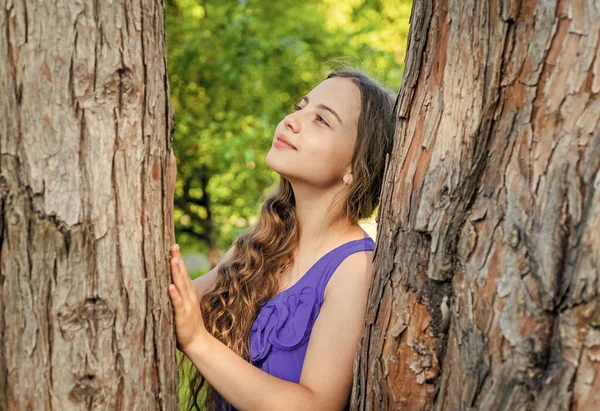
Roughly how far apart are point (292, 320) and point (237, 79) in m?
5.80

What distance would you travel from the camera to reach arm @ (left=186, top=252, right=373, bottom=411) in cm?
219

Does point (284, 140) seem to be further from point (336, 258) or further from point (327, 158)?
point (336, 258)

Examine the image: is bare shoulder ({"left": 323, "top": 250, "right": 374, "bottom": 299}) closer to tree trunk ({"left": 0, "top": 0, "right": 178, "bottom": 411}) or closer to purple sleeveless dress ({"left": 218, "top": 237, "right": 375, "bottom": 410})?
purple sleeveless dress ({"left": 218, "top": 237, "right": 375, "bottom": 410})

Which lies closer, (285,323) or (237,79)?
(285,323)

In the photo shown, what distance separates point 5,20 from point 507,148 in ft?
3.98

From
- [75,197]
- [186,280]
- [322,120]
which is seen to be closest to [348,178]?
[322,120]

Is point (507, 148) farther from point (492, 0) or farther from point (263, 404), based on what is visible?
point (263, 404)

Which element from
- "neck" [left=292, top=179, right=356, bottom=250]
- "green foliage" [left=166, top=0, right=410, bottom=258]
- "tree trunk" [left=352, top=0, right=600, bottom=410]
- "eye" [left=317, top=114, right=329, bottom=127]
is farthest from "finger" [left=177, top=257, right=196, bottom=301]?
"green foliage" [left=166, top=0, right=410, bottom=258]

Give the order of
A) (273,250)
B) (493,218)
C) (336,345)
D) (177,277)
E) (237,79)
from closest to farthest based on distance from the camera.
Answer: (493,218)
(177,277)
(336,345)
(273,250)
(237,79)

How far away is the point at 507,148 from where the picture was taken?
5.72ft

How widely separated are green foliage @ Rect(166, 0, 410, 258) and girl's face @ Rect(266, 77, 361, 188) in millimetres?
4354

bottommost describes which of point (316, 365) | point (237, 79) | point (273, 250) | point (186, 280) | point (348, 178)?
point (316, 365)

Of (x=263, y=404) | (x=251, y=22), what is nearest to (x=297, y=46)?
(x=251, y=22)

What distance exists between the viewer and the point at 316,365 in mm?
2340
